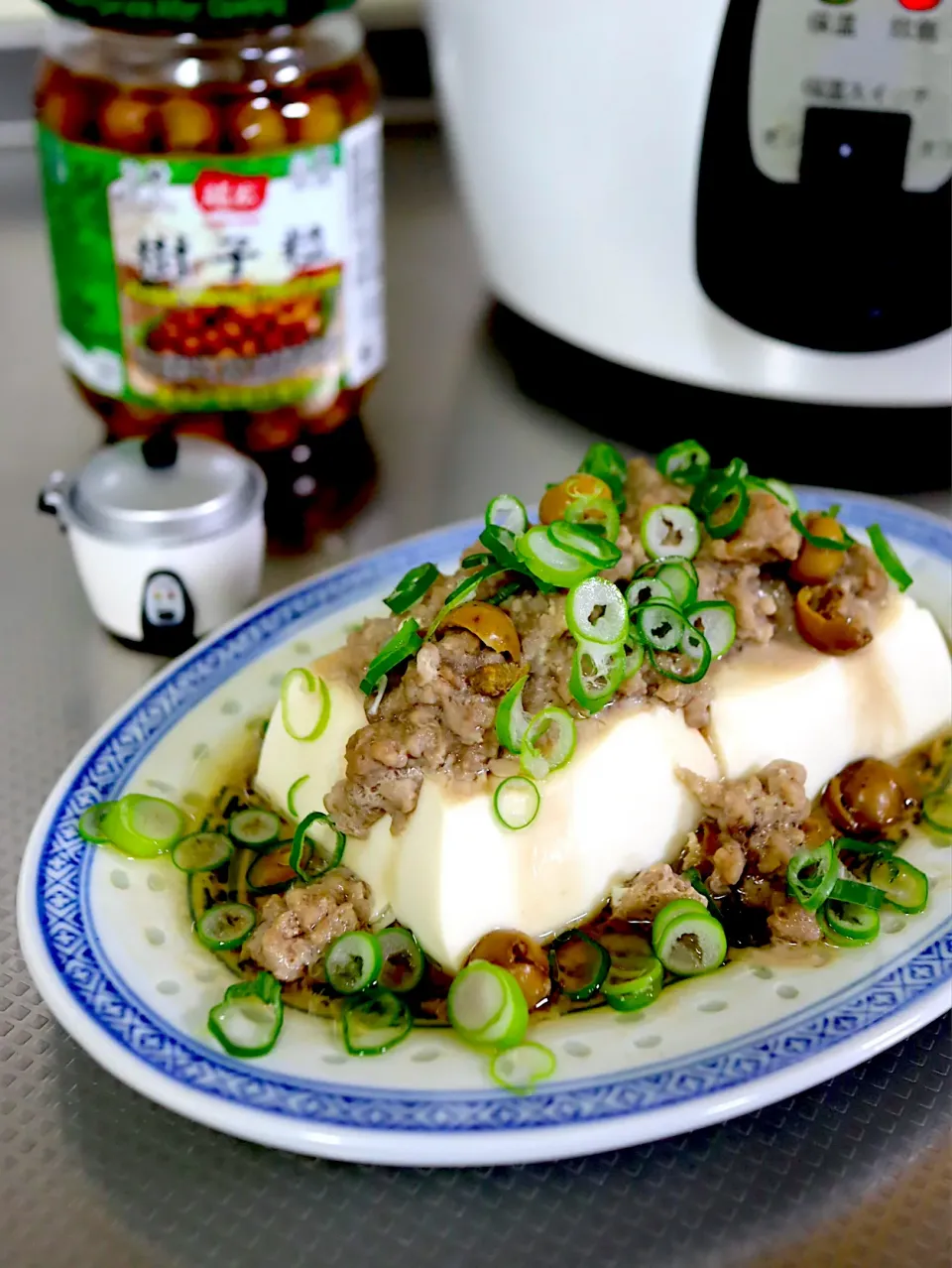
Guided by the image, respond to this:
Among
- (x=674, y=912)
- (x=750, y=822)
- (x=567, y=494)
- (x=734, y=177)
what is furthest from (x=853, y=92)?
(x=674, y=912)

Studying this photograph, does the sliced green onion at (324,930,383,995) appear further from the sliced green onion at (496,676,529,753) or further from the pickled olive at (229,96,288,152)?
the pickled olive at (229,96,288,152)

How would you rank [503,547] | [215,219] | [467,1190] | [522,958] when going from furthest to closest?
[215,219]
[503,547]
[522,958]
[467,1190]

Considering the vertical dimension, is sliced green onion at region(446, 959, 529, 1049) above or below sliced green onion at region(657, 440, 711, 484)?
below

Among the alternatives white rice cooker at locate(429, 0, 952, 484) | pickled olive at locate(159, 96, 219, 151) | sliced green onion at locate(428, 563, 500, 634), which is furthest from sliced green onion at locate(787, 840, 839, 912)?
pickled olive at locate(159, 96, 219, 151)

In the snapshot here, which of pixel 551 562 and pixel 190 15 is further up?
pixel 190 15

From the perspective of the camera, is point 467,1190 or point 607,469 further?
point 607,469

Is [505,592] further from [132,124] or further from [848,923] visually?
[132,124]

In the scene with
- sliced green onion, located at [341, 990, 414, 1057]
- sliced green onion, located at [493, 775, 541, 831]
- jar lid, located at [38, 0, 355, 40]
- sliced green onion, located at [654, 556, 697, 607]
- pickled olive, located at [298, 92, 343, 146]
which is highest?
jar lid, located at [38, 0, 355, 40]

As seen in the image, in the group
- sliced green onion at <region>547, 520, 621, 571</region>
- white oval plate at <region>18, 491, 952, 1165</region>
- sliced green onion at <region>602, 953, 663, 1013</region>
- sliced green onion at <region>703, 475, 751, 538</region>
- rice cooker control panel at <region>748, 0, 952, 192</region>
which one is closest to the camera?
white oval plate at <region>18, 491, 952, 1165</region>
